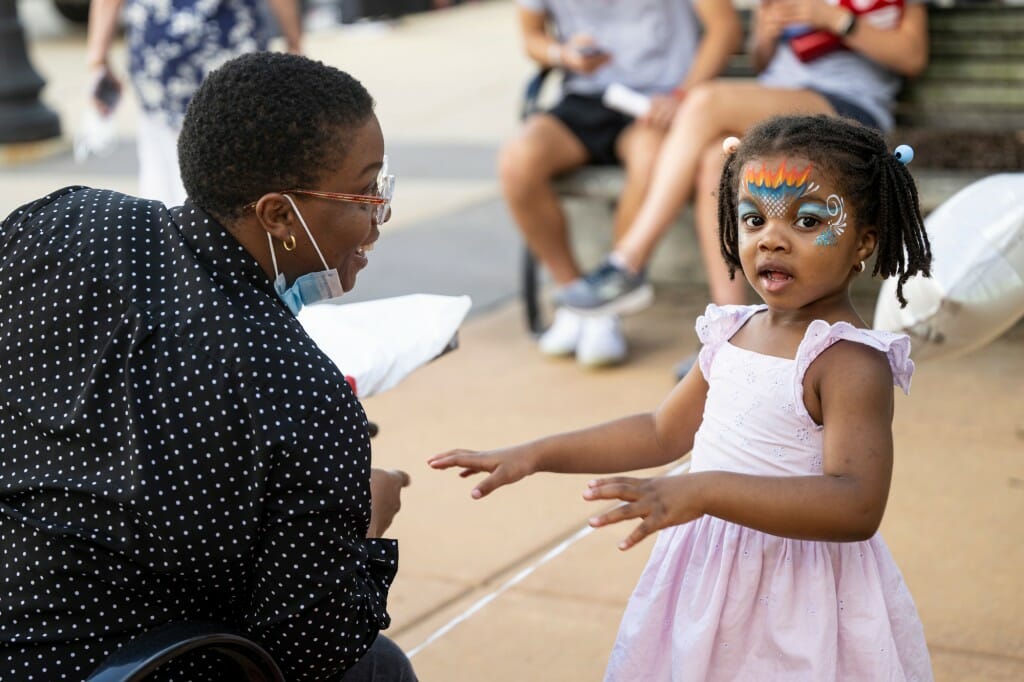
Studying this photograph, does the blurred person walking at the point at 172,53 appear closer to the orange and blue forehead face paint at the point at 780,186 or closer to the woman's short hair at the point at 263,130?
the woman's short hair at the point at 263,130

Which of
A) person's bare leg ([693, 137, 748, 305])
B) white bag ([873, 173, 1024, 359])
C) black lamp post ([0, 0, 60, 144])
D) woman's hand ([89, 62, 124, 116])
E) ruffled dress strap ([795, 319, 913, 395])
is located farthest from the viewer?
black lamp post ([0, 0, 60, 144])

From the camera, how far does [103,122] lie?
580 cm

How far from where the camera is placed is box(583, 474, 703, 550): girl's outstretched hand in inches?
78.5

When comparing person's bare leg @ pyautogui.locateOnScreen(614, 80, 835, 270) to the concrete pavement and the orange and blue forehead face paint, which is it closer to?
the concrete pavement

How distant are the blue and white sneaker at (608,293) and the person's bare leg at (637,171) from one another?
292mm

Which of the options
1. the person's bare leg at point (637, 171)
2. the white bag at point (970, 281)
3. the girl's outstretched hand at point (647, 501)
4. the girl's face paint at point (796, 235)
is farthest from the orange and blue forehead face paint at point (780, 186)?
the person's bare leg at point (637, 171)

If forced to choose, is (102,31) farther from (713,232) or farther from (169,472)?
(169,472)

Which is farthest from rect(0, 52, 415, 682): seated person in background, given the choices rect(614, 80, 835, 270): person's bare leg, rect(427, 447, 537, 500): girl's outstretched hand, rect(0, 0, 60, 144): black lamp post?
rect(0, 0, 60, 144): black lamp post

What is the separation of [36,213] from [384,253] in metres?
5.08

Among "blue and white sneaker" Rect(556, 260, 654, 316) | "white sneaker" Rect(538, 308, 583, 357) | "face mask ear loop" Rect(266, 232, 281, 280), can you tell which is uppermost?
"face mask ear loop" Rect(266, 232, 281, 280)

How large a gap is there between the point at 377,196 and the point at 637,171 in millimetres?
3218

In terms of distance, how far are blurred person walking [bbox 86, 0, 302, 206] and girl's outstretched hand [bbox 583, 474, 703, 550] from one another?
3656mm

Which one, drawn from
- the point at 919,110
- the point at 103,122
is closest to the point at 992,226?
the point at 919,110

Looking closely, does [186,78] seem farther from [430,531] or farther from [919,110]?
[919,110]
